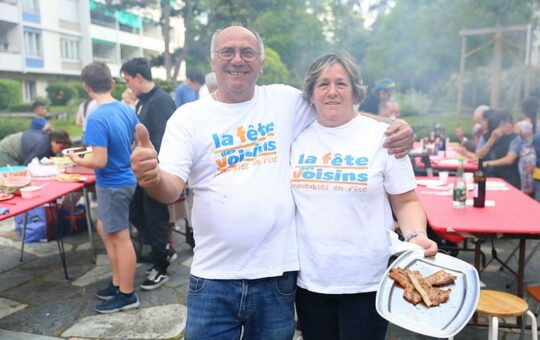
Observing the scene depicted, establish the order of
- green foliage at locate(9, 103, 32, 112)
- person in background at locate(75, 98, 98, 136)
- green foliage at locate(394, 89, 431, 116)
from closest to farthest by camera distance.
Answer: person in background at locate(75, 98, 98, 136) < green foliage at locate(9, 103, 32, 112) < green foliage at locate(394, 89, 431, 116)

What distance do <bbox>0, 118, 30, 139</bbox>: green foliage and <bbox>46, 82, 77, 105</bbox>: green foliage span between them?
841cm

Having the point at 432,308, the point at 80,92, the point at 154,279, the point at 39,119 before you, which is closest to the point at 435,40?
the point at 39,119

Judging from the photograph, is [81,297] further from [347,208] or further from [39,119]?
[39,119]

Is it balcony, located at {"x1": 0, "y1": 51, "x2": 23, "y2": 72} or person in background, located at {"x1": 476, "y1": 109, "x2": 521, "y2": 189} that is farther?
balcony, located at {"x1": 0, "y1": 51, "x2": 23, "y2": 72}

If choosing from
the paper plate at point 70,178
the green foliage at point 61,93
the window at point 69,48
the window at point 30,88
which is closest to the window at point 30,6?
the window at point 69,48

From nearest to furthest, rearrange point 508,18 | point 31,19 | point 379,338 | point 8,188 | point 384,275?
point 384,275 → point 379,338 → point 8,188 → point 508,18 → point 31,19

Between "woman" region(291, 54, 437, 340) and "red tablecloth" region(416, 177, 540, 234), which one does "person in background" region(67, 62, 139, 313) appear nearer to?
"woman" region(291, 54, 437, 340)

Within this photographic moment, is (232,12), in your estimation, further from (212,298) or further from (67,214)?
(212,298)

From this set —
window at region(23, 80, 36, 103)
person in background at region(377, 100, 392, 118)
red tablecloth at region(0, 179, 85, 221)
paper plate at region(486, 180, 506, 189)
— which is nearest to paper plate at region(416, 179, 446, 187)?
paper plate at region(486, 180, 506, 189)

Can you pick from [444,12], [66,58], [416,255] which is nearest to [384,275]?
[416,255]

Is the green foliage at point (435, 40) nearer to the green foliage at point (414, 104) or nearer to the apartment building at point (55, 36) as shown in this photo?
the green foliage at point (414, 104)

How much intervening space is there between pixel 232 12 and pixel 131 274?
20251 mm

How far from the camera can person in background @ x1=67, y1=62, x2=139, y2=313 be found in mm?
3406

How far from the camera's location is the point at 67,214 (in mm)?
5754
